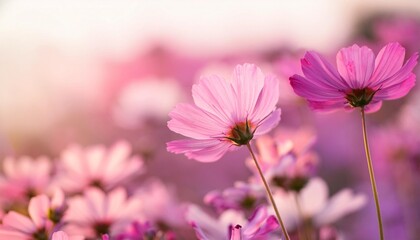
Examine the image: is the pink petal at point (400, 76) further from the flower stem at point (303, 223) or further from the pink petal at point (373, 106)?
the flower stem at point (303, 223)

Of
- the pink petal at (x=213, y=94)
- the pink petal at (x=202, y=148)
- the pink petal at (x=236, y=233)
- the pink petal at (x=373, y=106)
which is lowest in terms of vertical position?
the pink petal at (x=236, y=233)

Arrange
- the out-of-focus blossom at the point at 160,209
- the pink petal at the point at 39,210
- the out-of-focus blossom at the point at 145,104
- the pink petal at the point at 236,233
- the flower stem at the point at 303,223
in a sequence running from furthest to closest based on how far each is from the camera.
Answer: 1. the out-of-focus blossom at the point at 145,104
2. the out-of-focus blossom at the point at 160,209
3. the flower stem at the point at 303,223
4. the pink petal at the point at 39,210
5. the pink petal at the point at 236,233

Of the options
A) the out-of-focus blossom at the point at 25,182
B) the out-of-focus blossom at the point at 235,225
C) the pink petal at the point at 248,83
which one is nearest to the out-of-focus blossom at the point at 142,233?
the out-of-focus blossom at the point at 235,225

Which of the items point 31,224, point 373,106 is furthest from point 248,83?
point 31,224

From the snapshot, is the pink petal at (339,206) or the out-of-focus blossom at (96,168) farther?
the out-of-focus blossom at (96,168)

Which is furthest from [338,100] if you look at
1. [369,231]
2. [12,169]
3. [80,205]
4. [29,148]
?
[29,148]

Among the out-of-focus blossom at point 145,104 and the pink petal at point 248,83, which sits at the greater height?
the out-of-focus blossom at point 145,104

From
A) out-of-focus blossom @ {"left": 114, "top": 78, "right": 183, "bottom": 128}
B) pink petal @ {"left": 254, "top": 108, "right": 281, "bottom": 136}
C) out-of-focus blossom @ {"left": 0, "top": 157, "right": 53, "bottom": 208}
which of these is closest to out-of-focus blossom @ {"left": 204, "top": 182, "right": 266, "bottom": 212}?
pink petal @ {"left": 254, "top": 108, "right": 281, "bottom": 136}

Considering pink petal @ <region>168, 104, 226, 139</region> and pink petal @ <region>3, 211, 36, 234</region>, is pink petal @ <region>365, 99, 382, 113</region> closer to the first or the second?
pink petal @ <region>168, 104, 226, 139</region>
